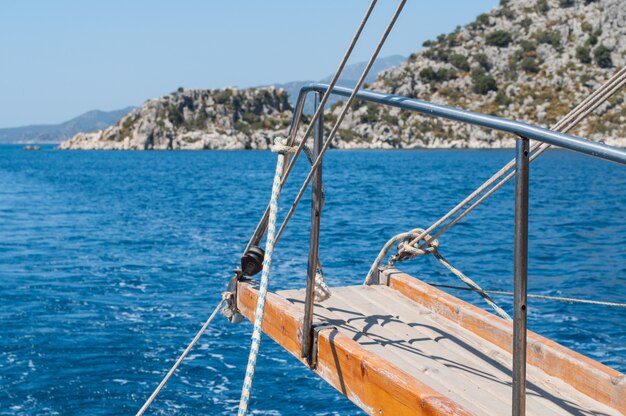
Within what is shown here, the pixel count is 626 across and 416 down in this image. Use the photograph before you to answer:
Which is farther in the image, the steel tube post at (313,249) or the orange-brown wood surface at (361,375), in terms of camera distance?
the steel tube post at (313,249)

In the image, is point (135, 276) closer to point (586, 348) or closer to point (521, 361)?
point (586, 348)

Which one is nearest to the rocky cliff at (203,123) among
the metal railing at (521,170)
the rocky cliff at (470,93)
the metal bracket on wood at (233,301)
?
the rocky cliff at (470,93)

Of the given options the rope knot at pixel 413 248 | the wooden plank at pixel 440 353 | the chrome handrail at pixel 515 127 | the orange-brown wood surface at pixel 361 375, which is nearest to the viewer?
the chrome handrail at pixel 515 127

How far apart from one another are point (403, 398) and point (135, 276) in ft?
48.5

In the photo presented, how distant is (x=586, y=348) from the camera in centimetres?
1128

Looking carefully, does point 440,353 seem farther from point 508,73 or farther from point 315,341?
point 508,73

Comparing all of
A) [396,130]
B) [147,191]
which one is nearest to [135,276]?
[147,191]

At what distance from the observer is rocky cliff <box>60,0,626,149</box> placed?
13912cm

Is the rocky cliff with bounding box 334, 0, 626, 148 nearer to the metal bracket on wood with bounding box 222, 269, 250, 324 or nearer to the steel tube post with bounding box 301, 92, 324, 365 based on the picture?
the metal bracket on wood with bounding box 222, 269, 250, 324

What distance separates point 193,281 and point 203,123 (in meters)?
163

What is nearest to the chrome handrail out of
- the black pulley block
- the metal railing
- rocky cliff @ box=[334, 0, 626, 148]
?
the metal railing

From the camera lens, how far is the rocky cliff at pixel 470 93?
13912 centimetres

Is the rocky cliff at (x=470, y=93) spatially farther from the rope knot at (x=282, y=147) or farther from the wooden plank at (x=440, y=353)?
the rope knot at (x=282, y=147)

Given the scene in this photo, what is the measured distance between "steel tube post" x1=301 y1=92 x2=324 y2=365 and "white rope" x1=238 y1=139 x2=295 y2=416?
253mm
